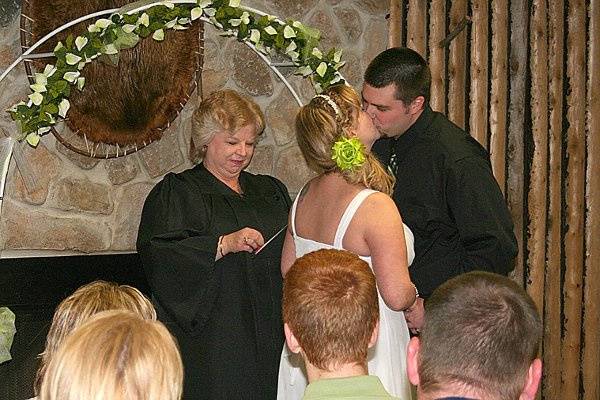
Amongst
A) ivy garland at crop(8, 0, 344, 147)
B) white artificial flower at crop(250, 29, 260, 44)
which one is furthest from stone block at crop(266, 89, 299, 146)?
white artificial flower at crop(250, 29, 260, 44)

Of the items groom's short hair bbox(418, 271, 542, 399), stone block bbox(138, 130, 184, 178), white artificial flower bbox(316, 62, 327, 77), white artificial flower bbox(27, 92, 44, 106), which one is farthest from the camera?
stone block bbox(138, 130, 184, 178)

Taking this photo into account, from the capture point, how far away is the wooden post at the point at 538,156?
5.33 meters

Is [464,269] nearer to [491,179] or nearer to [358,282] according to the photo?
[491,179]

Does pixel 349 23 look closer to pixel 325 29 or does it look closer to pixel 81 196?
pixel 325 29

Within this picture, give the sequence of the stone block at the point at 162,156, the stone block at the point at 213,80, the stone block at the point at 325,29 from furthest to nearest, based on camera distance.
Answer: the stone block at the point at 325,29
the stone block at the point at 213,80
the stone block at the point at 162,156

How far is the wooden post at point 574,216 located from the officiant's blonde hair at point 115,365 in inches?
157

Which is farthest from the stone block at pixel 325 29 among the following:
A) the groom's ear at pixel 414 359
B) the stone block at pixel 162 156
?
the groom's ear at pixel 414 359

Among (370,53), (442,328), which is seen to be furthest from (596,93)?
(442,328)

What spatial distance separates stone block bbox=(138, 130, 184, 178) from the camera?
4523 mm

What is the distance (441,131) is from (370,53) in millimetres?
1243

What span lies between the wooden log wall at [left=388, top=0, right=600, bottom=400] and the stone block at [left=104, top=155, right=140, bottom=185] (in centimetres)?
153

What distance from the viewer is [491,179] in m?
3.91

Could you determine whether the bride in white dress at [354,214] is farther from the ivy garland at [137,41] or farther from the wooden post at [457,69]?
A: the wooden post at [457,69]

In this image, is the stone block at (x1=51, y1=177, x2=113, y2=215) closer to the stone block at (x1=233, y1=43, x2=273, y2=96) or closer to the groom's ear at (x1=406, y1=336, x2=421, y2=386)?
the stone block at (x1=233, y1=43, x2=273, y2=96)
